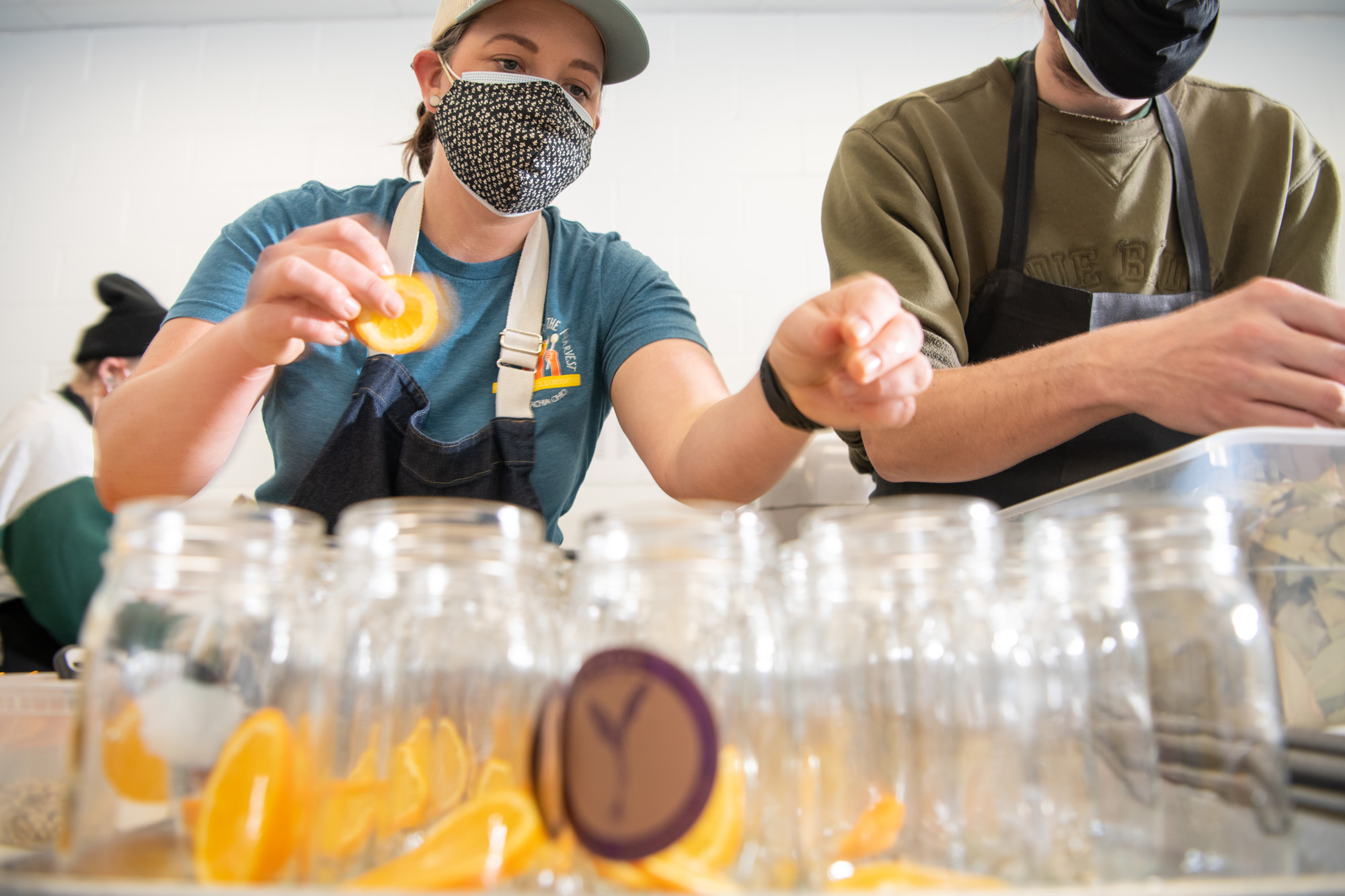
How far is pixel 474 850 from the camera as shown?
0.33m

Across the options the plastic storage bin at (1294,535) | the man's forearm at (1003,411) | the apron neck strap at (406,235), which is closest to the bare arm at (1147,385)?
the man's forearm at (1003,411)

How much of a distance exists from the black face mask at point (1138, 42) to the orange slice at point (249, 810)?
121cm

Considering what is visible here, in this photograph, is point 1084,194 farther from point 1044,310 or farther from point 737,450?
point 737,450

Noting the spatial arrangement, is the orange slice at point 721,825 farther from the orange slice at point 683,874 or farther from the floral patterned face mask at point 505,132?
the floral patterned face mask at point 505,132

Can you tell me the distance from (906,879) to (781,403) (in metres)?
0.46

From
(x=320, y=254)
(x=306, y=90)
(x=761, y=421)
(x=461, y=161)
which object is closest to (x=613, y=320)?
(x=461, y=161)

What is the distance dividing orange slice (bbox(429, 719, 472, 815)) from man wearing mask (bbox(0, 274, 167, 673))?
69.6 inches

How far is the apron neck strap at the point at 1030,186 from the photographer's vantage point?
1207mm

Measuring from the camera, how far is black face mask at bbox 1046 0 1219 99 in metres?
1.07

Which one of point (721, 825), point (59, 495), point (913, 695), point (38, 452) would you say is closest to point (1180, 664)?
point (913, 695)

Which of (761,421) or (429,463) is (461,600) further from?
(429,463)

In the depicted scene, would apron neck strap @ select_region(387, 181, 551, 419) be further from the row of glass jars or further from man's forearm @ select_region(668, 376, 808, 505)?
the row of glass jars

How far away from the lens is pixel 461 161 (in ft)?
3.97

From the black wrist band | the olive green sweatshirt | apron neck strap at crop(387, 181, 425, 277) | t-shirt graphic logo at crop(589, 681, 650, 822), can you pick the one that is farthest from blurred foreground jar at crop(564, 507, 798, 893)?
apron neck strap at crop(387, 181, 425, 277)
